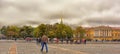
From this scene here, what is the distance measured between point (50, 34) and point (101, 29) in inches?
2036

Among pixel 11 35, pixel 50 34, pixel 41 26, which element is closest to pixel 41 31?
pixel 41 26

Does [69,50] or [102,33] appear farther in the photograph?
[102,33]

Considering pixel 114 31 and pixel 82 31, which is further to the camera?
pixel 114 31

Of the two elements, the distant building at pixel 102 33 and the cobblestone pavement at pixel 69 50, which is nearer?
the cobblestone pavement at pixel 69 50

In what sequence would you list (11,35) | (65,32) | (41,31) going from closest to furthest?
(65,32) < (41,31) < (11,35)

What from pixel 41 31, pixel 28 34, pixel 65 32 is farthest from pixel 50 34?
pixel 28 34

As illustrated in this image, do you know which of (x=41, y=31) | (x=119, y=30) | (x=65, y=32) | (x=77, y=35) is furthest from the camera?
(x=119, y=30)

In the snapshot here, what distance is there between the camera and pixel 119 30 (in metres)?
195

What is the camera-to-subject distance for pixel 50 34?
142m

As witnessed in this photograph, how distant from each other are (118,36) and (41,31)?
188 feet

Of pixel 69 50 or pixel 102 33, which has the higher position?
pixel 102 33

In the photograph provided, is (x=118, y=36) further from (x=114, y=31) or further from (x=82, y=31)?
(x=82, y=31)

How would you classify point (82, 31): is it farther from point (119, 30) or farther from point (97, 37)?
point (119, 30)

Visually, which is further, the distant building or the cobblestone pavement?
the distant building
